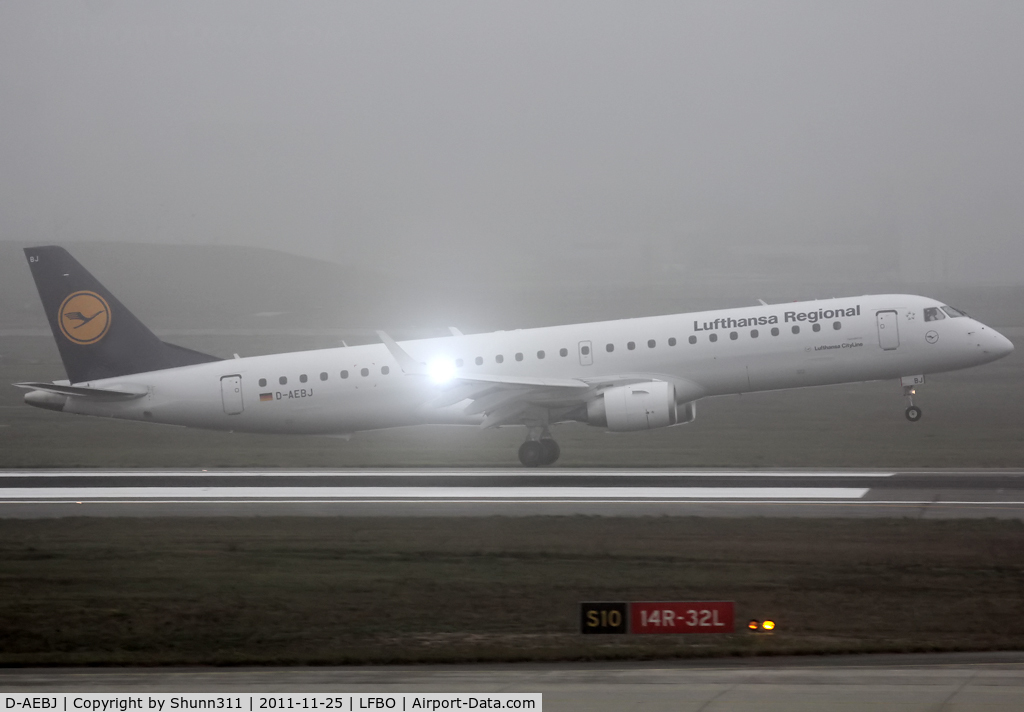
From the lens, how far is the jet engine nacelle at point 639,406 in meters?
28.6

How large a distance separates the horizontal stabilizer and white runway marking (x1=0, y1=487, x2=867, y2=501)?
3404mm

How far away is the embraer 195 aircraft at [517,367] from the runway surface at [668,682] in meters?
15.7

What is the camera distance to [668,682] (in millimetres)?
12086

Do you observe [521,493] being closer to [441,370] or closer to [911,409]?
[441,370]

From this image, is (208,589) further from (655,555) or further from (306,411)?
(306,411)

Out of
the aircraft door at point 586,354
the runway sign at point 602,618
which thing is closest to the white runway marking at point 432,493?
the aircraft door at point 586,354

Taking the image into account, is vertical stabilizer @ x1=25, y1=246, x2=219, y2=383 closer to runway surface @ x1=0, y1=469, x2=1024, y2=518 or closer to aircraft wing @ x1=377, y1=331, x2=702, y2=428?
runway surface @ x1=0, y1=469, x2=1024, y2=518

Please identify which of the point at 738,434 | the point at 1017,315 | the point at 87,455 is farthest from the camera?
the point at 1017,315

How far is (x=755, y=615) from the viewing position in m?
15.5

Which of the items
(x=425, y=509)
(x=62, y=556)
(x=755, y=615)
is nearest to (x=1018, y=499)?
(x=755, y=615)

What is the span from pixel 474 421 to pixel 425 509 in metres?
7.56

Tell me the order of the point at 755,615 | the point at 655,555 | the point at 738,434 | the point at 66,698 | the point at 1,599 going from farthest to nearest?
the point at 738,434 < the point at 655,555 < the point at 1,599 < the point at 755,615 < the point at 66,698

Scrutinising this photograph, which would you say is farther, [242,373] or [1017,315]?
[1017,315]

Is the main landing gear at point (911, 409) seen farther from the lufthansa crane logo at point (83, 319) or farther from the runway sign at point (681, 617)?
the lufthansa crane logo at point (83, 319)
